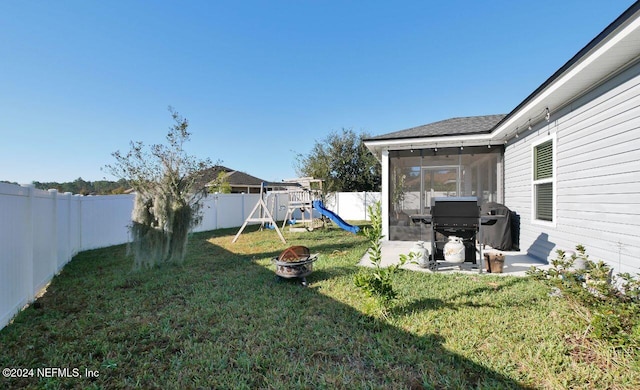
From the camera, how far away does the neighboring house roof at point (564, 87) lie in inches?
104

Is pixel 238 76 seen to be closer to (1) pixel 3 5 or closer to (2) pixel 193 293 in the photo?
(1) pixel 3 5

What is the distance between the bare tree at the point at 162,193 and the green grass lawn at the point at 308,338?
0.81 m

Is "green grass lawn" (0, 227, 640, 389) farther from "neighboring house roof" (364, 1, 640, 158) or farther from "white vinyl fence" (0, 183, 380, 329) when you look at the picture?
"neighboring house roof" (364, 1, 640, 158)

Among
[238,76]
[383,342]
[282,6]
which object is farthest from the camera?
[238,76]

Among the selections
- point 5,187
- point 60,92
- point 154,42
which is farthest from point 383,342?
point 60,92

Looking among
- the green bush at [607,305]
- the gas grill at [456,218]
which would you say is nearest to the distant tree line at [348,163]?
the gas grill at [456,218]

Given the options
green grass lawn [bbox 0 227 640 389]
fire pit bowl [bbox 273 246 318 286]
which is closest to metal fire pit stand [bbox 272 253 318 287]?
fire pit bowl [bbox 273 246 318 286]

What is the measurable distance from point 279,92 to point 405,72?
5414 millimetres

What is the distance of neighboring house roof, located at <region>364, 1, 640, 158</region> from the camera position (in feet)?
8.71

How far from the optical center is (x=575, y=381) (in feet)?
6.01

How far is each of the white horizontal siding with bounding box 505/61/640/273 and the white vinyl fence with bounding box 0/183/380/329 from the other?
21.6ft

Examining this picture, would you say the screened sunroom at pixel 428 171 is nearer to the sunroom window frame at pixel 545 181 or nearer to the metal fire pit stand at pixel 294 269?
the sunroom window frame at pixel 545 181

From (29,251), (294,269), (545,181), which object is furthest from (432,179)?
(29,251)

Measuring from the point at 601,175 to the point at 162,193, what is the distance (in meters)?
6.65
